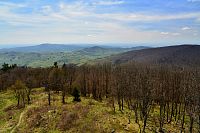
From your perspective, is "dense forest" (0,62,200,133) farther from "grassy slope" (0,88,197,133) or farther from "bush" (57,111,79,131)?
"bush" (57,111,79,131)

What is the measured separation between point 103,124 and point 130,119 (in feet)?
33.4

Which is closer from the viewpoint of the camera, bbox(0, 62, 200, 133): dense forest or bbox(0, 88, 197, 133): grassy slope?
bbox(0, 62, 200, 133): dense forest

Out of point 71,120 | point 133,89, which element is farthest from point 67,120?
point 133,89

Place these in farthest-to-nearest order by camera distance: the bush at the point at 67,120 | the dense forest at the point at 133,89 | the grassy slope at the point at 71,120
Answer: the bush at the point at 67,120 < the grassy slope at the point at 71,120 < the dense forest at the point at 133,89

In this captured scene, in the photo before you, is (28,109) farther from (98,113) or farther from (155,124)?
(155,124)

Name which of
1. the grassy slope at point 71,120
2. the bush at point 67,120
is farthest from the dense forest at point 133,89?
the bush at point 67,120

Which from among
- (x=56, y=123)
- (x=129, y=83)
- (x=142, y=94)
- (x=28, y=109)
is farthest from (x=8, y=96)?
(x=142, y=94)

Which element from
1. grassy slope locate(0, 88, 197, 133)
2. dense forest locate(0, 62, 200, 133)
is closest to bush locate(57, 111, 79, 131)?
grassy slope locate(0, 88, 197, 133)

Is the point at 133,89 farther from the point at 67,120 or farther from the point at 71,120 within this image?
the point at 67,120

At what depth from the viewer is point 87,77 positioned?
372 feet

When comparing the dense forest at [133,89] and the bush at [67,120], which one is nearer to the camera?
the dense forest at [133,89]

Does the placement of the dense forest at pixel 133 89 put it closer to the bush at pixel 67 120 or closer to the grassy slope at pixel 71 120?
the grassy slope at pixel 71 120

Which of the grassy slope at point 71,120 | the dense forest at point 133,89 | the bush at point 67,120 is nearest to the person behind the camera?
the dense forest at point 133,89

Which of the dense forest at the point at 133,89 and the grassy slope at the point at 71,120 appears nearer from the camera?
the dense forest at the point at 133,89
